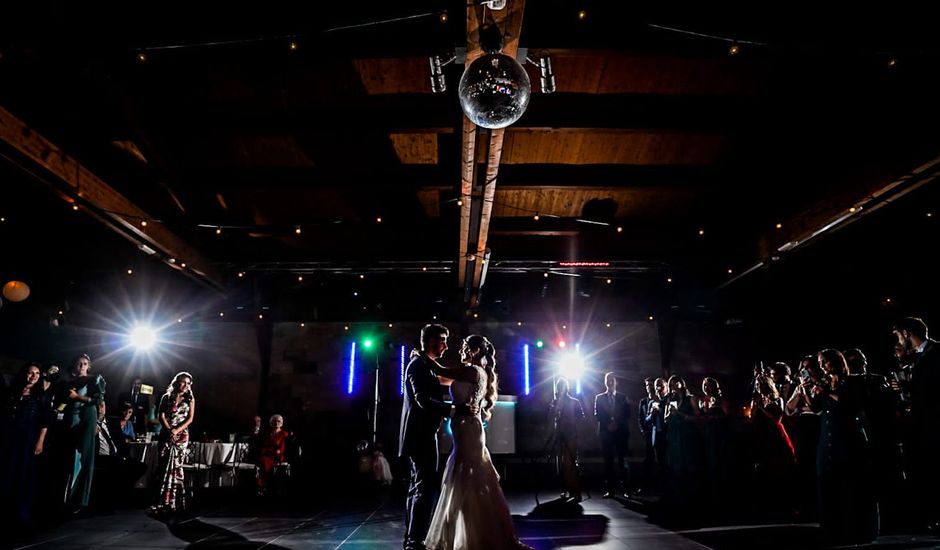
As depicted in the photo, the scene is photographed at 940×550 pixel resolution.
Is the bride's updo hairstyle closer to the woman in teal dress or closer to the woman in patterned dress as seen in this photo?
the woman in patterned dress

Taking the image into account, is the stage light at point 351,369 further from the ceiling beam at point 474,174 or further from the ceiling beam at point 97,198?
the ceiling beam at point 97,198

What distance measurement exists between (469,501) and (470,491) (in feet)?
0.22

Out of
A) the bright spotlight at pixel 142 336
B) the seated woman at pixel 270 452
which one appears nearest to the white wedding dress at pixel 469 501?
the seated woman at pixel 270 452

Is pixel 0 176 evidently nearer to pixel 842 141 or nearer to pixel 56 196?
pixel 56 196

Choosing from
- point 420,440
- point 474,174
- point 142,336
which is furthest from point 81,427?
point 142,336

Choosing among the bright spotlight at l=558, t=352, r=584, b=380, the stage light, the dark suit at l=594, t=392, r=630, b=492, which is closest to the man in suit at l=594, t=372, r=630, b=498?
the dark suit at l=594, t=392, r=630, b=492

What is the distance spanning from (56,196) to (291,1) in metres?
4.00

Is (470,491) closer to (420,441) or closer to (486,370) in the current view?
(420,441)

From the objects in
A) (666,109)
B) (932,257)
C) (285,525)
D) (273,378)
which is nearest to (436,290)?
(273,378)

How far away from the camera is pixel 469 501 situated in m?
3.39

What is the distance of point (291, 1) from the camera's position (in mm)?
3582

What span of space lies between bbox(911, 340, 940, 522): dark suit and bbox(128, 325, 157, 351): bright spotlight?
40.6ft

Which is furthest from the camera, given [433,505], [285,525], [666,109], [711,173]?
[711,173]

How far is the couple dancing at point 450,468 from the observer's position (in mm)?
3311
